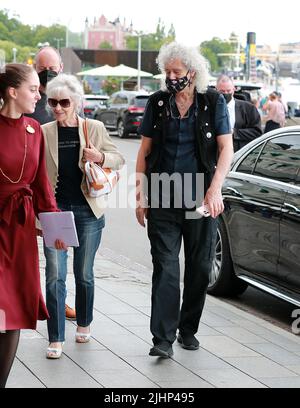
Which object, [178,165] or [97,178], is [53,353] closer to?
[97,178]

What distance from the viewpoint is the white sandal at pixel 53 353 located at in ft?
20.8

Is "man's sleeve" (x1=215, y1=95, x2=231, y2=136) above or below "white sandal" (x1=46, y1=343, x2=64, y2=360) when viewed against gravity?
above

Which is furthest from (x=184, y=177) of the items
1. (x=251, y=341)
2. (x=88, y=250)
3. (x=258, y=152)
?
(x=258, y=152)

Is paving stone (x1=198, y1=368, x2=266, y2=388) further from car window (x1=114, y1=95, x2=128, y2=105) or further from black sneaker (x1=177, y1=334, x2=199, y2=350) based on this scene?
car window (x1=114, y1=95, x2=128, y2=105)

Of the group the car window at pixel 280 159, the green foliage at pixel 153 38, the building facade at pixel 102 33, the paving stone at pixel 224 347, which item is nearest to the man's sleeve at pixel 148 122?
the paving stone at pixel 224 347

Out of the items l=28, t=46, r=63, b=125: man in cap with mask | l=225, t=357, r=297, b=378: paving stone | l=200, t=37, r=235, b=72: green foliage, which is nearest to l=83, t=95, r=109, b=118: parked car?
l=28, t=46, r=63, b=125: man in cap with mask

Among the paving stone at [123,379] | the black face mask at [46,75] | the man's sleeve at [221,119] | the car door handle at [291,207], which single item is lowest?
the paving stone at [123,379]

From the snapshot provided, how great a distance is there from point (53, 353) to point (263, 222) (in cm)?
237

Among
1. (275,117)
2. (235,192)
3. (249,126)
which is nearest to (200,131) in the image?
(235,192)

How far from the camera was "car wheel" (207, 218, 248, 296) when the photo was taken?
8.72 m

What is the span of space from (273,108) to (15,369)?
2099cm

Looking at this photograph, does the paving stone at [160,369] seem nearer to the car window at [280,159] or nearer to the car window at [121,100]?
the car window at [280,159]

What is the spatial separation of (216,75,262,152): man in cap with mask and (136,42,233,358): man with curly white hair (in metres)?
6.12

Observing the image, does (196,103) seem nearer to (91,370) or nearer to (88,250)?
(88,250)
